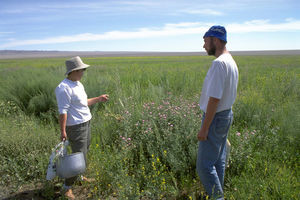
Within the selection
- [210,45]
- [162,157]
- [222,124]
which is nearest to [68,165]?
[162,157]

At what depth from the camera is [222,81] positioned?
198 centimetres

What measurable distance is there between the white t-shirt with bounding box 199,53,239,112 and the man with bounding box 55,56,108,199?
1637 millimetres

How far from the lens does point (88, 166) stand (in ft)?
11.3

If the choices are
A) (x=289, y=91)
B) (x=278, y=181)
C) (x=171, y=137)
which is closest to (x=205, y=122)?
(x=171, y=137)

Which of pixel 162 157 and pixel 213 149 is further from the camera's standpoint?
pixel 162 157

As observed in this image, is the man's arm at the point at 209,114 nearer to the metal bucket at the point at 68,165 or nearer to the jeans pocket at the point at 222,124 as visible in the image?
the jeans pocket at the point at 222,124

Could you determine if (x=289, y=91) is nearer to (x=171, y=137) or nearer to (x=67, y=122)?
(x=171, y=137)

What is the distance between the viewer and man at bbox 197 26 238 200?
1.99 meters

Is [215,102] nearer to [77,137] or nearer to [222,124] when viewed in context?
[222,124]

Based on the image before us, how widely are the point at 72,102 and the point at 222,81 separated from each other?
1847mm

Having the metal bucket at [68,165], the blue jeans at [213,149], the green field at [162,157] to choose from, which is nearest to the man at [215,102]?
the blue jeans at [213,149]

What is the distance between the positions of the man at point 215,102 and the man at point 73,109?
1.57 meters

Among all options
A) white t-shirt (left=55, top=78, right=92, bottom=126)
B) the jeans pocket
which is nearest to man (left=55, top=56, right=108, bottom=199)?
white t-shirt (left=55, top=78, right=92, bottom=126)

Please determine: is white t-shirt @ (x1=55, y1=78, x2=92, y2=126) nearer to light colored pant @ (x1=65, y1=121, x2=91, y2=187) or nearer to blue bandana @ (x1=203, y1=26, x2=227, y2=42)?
light colored pant @ (x1=65, y1=121, x2=91, y2=187)
